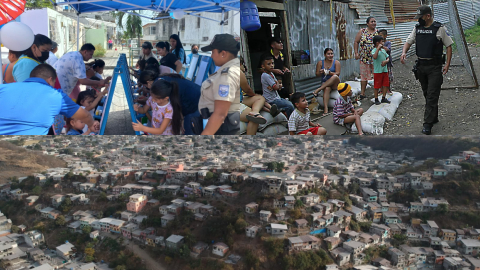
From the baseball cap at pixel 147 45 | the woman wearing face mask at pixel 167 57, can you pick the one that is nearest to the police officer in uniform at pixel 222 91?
the woman wearing face mask at pixel 167 57

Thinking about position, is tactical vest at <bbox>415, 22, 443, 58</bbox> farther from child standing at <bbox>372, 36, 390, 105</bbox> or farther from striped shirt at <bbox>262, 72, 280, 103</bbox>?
striped shirt at <bbox>262, 72, 280, 103</bbox>

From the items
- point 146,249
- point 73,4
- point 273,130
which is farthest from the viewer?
point 273,130

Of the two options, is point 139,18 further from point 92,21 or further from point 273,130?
point 273,130

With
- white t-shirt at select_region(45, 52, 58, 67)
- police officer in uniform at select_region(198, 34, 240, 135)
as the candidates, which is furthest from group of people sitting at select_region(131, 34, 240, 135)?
white t-shirt at select_region(45, 52, 58, 67)

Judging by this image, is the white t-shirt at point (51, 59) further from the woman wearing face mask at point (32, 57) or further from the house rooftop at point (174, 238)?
the house rooftop at point (174, 238)

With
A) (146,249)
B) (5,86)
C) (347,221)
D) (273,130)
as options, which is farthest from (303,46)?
(5,86)

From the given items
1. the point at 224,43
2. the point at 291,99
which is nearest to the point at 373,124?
the point at 291,99

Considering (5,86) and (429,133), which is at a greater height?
(5,86)
